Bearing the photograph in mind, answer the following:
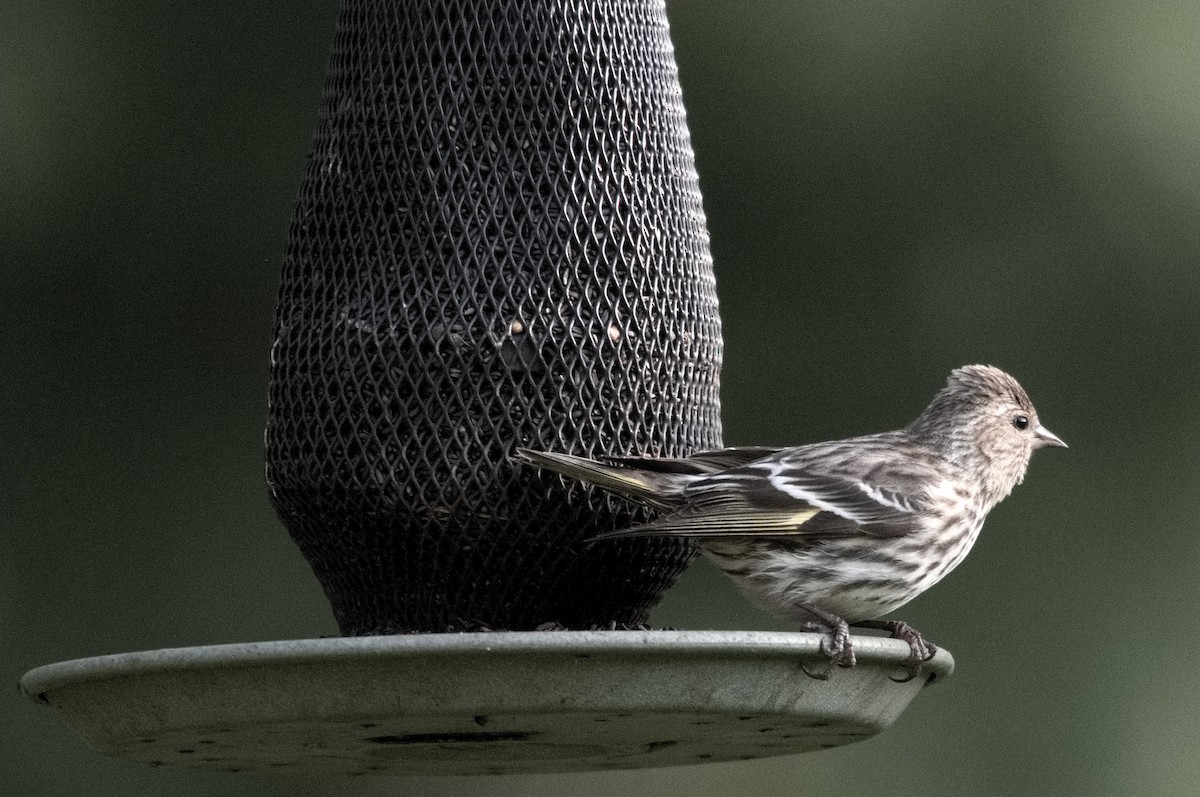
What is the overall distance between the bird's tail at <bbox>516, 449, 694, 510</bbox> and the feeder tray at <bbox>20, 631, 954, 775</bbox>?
0.71 meters

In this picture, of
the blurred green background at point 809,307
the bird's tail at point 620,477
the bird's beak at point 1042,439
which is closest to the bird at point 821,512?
the bird's tail at point 620,477

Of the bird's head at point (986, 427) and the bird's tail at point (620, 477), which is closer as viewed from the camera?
the bird's tail at point (620, 477)

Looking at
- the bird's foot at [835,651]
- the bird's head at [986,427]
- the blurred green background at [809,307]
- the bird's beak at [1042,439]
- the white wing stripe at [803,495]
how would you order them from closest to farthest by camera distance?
the bird's foot at [835,651] → the white wing stripe at [803,495] → the bird's head at [986,427] → the bird's beak at [1042,439] → the blurred green background at [809,307]

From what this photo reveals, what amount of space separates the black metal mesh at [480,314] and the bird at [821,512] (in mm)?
185

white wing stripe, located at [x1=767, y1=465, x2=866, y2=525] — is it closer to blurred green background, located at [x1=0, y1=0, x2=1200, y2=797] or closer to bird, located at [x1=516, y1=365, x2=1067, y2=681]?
bird, located at [x1=516, y1=365, x2=1067, y2=681]

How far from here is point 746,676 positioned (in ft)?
16.0

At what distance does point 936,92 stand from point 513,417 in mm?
4819

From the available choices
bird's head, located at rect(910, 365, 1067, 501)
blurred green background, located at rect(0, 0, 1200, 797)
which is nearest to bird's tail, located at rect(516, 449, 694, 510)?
bird's head, located at rect(910, 365, 1067, 501)

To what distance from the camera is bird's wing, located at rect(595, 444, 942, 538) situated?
5863 millimetres

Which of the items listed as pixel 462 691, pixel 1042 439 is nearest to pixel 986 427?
pixel 1042 439

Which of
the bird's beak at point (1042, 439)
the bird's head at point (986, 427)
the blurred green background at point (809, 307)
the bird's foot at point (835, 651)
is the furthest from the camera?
the blurred green background at point (809, 307)

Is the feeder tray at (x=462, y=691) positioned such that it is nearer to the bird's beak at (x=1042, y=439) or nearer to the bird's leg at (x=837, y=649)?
the bird's leg at (x=837, y=649)

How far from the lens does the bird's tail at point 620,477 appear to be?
220 inches

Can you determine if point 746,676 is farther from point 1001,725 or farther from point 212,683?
point 1001,725
